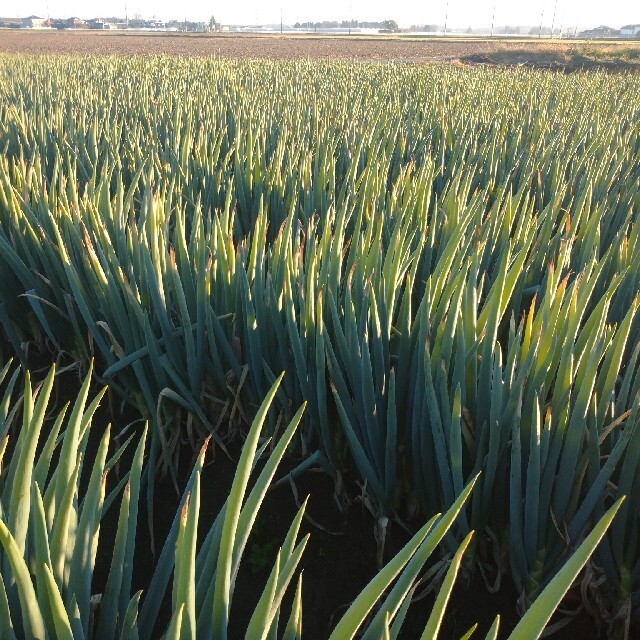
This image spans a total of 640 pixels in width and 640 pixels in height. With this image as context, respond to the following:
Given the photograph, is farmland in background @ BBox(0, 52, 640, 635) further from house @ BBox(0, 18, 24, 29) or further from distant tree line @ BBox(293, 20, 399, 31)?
distant tree line @ BBox(293, 20, 399, 31)

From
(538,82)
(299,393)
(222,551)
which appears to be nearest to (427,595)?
(299,393)

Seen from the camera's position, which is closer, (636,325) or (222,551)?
(222,551)

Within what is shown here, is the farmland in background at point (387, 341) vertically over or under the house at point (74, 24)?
under

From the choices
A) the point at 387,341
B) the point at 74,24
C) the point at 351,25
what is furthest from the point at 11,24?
the point at 387,341

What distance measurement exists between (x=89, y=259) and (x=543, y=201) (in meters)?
1.73

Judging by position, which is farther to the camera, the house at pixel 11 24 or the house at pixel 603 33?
the house at pixel 603 33

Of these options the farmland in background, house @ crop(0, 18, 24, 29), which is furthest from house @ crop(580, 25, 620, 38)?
the farmland in background

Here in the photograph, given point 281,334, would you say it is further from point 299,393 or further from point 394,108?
point 394,108

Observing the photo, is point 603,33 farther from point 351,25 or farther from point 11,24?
point 11,24

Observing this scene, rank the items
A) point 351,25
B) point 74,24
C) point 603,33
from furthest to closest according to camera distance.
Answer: point 351,25 < point 603,33 < point 74,24

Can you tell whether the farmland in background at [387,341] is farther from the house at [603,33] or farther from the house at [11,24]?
the house at [603,33]

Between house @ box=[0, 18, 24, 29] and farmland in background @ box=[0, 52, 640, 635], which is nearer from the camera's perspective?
farmland in background @ box=[0, 52, 640, 635]

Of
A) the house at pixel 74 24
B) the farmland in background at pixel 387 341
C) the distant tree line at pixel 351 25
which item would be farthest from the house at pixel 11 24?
the farmland in background at pixel 387 341

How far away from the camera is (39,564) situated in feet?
1.99
